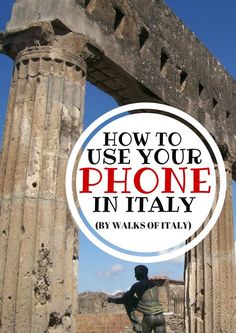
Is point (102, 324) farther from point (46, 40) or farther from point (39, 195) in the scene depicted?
point (46, 40)

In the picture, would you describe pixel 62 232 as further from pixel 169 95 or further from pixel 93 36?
pixel 169 95

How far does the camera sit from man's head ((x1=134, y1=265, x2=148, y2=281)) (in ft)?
28.8

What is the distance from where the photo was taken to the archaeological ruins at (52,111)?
5895 mm

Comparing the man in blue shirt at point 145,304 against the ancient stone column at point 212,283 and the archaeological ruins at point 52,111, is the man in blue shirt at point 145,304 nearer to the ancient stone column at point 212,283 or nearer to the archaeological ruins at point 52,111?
the ancient stone column at point 212,283

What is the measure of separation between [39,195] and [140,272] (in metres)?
3.29

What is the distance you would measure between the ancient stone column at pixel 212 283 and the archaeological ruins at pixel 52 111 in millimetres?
3250

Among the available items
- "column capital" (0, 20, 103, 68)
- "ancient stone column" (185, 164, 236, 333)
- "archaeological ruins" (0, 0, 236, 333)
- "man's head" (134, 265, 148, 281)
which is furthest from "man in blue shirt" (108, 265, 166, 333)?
"column capital" (0, 20, 103, 68)

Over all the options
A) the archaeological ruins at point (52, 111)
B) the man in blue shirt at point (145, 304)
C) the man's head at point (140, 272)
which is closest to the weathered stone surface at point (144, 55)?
the archaeological ruins at point (52, 111)

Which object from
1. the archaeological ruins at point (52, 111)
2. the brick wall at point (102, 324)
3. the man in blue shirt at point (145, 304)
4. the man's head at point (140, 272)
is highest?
the archaeological ruins at point (52, 111)

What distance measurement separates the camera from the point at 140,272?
8.77 metres

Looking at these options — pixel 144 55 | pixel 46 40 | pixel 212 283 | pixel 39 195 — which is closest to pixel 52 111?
pixel 46 40

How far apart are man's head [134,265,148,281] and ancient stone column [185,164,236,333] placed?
80.7 inches

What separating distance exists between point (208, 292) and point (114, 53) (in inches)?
203

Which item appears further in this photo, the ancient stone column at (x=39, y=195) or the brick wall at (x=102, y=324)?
the brick wall at (x=102, y=324)
